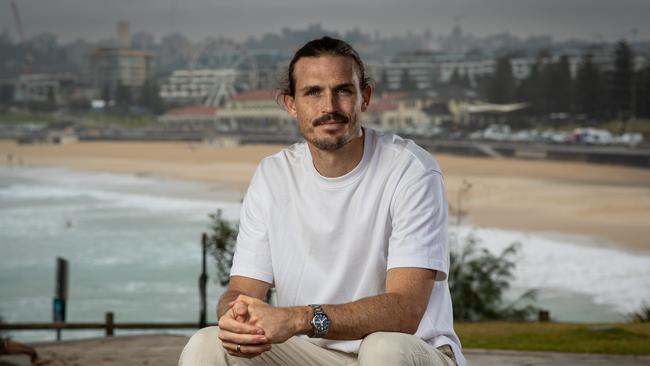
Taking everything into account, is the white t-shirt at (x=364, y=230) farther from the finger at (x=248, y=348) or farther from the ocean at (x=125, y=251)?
the ocean at (x=125, y=251)

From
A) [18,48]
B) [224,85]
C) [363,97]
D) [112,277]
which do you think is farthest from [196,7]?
[363,97]

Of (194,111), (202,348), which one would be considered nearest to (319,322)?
(202,348)

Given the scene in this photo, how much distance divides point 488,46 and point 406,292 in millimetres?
17404

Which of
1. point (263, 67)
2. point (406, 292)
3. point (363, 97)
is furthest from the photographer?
point (263, 67)

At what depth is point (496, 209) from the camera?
1984 centimetres

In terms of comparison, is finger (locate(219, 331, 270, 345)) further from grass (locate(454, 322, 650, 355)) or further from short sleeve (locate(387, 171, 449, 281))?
grass (locate(454, 322, 650, 355))

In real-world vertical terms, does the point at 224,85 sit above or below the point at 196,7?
below

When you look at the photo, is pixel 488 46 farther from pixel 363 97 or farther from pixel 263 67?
pixel 363 97

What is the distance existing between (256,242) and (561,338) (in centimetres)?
459

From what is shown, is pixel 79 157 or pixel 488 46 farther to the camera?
pixel 79 157

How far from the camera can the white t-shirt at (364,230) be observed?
205 cm

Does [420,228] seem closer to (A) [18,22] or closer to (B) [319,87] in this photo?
(B) [319,87]

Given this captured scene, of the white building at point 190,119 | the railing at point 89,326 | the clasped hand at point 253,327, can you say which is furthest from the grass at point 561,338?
the white building at point 190,119

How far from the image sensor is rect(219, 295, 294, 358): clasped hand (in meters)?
1.97
